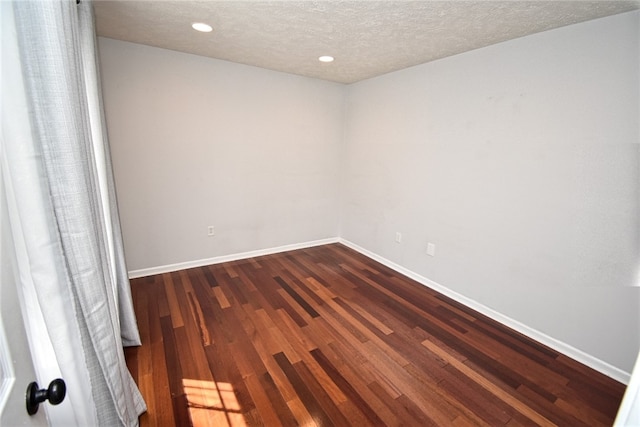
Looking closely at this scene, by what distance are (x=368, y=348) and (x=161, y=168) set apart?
8.95 ft

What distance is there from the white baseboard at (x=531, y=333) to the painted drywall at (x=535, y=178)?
0.15 ft

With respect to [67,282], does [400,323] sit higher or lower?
lower

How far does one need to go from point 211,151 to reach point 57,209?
245cm

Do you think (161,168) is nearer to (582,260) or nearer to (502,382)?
(502,382)

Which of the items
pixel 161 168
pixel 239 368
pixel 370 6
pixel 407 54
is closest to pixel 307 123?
pixel 407 54

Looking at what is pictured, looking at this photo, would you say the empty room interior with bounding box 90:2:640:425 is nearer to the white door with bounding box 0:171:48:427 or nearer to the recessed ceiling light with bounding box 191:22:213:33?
the recessed ceiling light with bounding box 191:22:213:33

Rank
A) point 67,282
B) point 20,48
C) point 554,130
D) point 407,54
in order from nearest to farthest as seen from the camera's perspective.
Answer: point 20,48, point 67,282, point 554,130, point 407,54

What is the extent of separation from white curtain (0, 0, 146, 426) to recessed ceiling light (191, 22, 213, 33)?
3.99ft

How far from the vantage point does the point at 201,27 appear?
2.23 metres

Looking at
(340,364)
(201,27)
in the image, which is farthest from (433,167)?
(201,27)

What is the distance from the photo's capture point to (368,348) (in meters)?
2.13

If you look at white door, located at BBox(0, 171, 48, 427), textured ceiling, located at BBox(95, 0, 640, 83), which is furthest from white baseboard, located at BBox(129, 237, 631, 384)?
white door, located at BBox(0, 171, 48, 427)

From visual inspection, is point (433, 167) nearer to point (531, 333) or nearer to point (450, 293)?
point (450, 293)

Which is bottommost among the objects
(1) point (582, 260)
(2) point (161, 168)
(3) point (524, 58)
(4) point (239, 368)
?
(4) point (239, 368)
